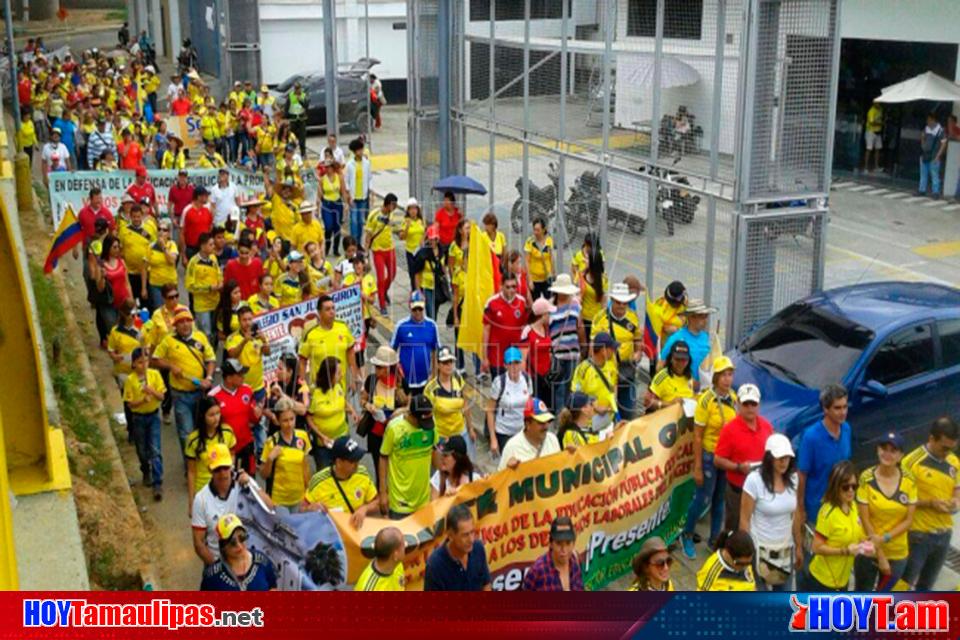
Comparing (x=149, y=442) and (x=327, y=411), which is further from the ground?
(x=327, y=411)

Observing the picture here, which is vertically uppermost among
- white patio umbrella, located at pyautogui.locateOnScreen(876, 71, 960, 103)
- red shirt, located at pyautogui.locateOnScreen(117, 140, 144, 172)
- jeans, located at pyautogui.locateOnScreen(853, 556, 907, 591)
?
white patio umbrella, located at pyautogui.locateOnScreen(876, 71, 960, 103)

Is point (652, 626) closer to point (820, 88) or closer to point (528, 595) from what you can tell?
point (528, 595)

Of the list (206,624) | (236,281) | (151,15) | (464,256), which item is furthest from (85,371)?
(151,15)

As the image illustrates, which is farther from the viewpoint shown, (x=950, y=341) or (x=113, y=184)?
(x=113, y=184)

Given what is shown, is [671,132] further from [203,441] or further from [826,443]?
[203,441]

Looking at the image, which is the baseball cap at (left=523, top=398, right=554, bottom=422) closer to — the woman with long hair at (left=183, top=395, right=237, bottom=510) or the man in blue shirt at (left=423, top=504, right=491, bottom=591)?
the man in blue shirt at (left=423, top=504, right=491, bottom=591)

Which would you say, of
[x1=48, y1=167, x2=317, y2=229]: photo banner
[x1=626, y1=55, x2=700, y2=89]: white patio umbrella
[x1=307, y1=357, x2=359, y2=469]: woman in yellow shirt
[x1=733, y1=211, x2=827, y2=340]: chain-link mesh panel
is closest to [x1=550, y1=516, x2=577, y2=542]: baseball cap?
[x1=307, y1=357, x2=359, y2=469]: woman in yellow shirt

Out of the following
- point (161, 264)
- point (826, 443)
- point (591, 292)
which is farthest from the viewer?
point (161, 264)

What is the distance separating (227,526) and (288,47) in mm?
30613

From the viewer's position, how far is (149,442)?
10.5 metres

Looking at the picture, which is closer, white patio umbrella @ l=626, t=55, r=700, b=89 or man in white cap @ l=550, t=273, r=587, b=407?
man in white cap @ l=550, t=273, r=587, b=407

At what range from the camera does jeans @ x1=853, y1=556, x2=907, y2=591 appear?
25.7ft

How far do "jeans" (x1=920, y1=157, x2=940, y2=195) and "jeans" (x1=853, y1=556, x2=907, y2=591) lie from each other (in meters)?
17.8

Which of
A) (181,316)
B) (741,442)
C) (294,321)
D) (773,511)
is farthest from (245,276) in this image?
(773,511)
